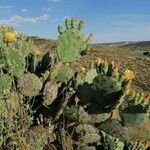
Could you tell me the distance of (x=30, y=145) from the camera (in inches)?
218

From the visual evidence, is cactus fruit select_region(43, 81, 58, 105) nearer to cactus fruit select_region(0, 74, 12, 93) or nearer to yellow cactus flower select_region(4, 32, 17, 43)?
cactus fruit select_region(0, 74, 12, 93)

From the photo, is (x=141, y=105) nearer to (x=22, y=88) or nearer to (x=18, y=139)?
(x=22, y=88)

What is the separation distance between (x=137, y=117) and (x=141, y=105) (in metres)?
0.19

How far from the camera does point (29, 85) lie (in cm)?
711

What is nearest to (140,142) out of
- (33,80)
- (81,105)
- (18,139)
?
(81,105)

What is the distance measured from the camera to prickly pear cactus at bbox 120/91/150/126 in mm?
6953

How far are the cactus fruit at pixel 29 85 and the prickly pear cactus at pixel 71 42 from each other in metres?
0.52

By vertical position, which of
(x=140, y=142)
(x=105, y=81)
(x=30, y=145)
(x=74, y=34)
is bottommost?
(x=140, y=142)

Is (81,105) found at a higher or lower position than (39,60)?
lower

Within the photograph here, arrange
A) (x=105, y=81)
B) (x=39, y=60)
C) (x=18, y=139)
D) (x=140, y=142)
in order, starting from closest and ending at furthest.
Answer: (x=18, y=139), (x=105, y=81), (x=140, y=142), (x=39, y=60)

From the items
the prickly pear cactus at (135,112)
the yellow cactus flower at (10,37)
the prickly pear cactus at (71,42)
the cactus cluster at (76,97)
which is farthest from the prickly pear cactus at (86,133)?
the yellow cactus flower at (10,37)

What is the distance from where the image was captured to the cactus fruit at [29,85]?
709 cm

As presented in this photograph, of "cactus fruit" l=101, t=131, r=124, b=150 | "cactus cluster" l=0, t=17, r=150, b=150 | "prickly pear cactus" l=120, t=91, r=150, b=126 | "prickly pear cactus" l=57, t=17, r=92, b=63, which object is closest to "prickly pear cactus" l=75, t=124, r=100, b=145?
"cactus cluster" l=0, t=17, r=150, b=150

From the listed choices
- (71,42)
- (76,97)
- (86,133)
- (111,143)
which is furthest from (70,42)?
(111,143)
